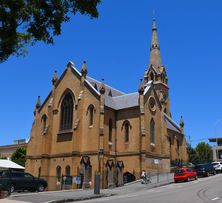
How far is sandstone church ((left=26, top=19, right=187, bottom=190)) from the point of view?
45.7m

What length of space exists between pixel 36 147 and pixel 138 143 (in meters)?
16.7

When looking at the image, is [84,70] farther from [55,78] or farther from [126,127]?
[126,127]

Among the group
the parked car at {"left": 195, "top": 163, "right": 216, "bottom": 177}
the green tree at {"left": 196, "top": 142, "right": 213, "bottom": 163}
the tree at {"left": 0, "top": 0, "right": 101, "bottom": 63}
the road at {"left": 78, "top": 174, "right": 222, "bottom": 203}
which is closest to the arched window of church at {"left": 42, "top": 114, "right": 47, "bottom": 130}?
the parked car at {"left": 195, "top": 163, "right": 216, "bottom": 177}

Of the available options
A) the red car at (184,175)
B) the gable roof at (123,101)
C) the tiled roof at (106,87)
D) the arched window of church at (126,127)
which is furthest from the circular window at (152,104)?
the red car at (184,175)

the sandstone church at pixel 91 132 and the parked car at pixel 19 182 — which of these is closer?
the parked car at pixel 19 182

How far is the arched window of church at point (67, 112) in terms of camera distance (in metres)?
50.1

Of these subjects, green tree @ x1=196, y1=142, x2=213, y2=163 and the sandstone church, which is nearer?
the sandstone church

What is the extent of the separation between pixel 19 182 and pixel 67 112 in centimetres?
2240

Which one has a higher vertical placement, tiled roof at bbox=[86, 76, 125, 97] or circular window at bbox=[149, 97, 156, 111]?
tiled roof at bbox=[86, 76, 125, 97]

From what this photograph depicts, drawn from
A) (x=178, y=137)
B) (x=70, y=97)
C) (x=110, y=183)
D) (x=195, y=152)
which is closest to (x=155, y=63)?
(x=178, y=137)

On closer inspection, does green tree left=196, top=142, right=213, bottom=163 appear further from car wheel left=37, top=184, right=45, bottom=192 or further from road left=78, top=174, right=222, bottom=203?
road left=78, top=174, right=222, bottom=203

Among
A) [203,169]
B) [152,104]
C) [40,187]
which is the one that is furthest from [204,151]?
[40,187]

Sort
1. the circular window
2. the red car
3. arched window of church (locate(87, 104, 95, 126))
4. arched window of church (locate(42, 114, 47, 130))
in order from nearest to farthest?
the red car
arched window of church (locate(87, 104, 95, 126))
the circular window
arched window of church (locate(42, 114, 47, 130))

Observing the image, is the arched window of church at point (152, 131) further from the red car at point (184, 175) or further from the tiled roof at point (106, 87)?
the red car at point (184, 175)
